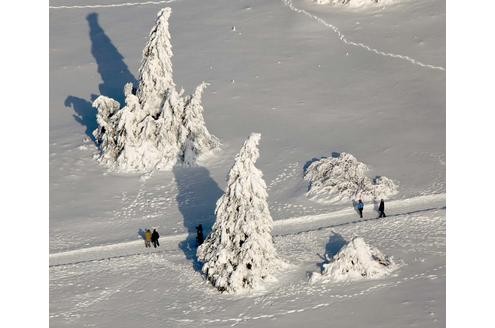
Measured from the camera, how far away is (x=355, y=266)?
2881 cm

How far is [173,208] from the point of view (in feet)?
119

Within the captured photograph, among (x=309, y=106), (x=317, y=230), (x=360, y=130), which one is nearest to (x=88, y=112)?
(x=309, y=106)

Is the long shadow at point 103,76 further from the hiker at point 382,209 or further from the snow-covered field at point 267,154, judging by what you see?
the hiker at point 382,209

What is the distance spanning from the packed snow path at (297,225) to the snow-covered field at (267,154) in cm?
8

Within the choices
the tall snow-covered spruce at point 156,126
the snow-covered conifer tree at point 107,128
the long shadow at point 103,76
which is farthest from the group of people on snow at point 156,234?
the long shadow at point 103,76

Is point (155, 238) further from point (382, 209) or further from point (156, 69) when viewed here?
point (156, 69)

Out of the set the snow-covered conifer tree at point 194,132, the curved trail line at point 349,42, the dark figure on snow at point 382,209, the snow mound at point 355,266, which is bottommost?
the snow mound at point 355,266

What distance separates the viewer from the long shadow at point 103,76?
1822 inches

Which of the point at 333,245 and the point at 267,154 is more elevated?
the point at 267,154

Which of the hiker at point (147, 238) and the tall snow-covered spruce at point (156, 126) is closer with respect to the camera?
the hiker at point (147, 238)

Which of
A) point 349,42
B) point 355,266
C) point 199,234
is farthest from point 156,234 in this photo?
point 349,42

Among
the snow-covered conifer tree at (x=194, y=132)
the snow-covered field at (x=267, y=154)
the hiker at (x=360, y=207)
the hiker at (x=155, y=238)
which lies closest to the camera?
the snow-covered field at (x=267, y=154)

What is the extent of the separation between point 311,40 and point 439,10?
30.1 ft

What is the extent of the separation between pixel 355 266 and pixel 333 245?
2680 mm
